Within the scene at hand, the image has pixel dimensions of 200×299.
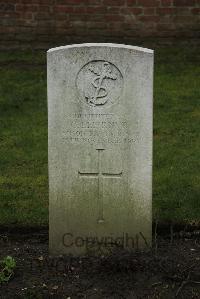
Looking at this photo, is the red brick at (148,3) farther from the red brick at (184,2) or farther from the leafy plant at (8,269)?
the leafy plant at (8,269)

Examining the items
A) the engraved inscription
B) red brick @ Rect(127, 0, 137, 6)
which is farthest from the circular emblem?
red brick @ Rect(127, 0, 137, 6)

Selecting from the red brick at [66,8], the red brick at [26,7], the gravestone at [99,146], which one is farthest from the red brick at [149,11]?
the gravestone at [99,146]

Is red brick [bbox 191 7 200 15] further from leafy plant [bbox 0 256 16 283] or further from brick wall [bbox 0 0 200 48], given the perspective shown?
leafy plant [bbox 0 256 16 283]

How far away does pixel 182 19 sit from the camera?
1206cm

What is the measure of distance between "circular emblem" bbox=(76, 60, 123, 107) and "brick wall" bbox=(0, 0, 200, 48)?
7.15m

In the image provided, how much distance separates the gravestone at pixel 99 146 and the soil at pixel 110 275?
17 centimetres

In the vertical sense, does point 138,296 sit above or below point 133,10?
below

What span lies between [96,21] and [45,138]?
417 centimetres

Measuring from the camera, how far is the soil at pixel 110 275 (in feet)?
15.4

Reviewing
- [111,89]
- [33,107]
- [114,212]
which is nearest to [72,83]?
[111,89]

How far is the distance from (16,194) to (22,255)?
1290 mm

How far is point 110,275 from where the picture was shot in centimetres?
488

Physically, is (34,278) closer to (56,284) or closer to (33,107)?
(56,284)

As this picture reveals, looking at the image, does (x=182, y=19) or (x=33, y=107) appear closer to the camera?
(x=33, y=107)
